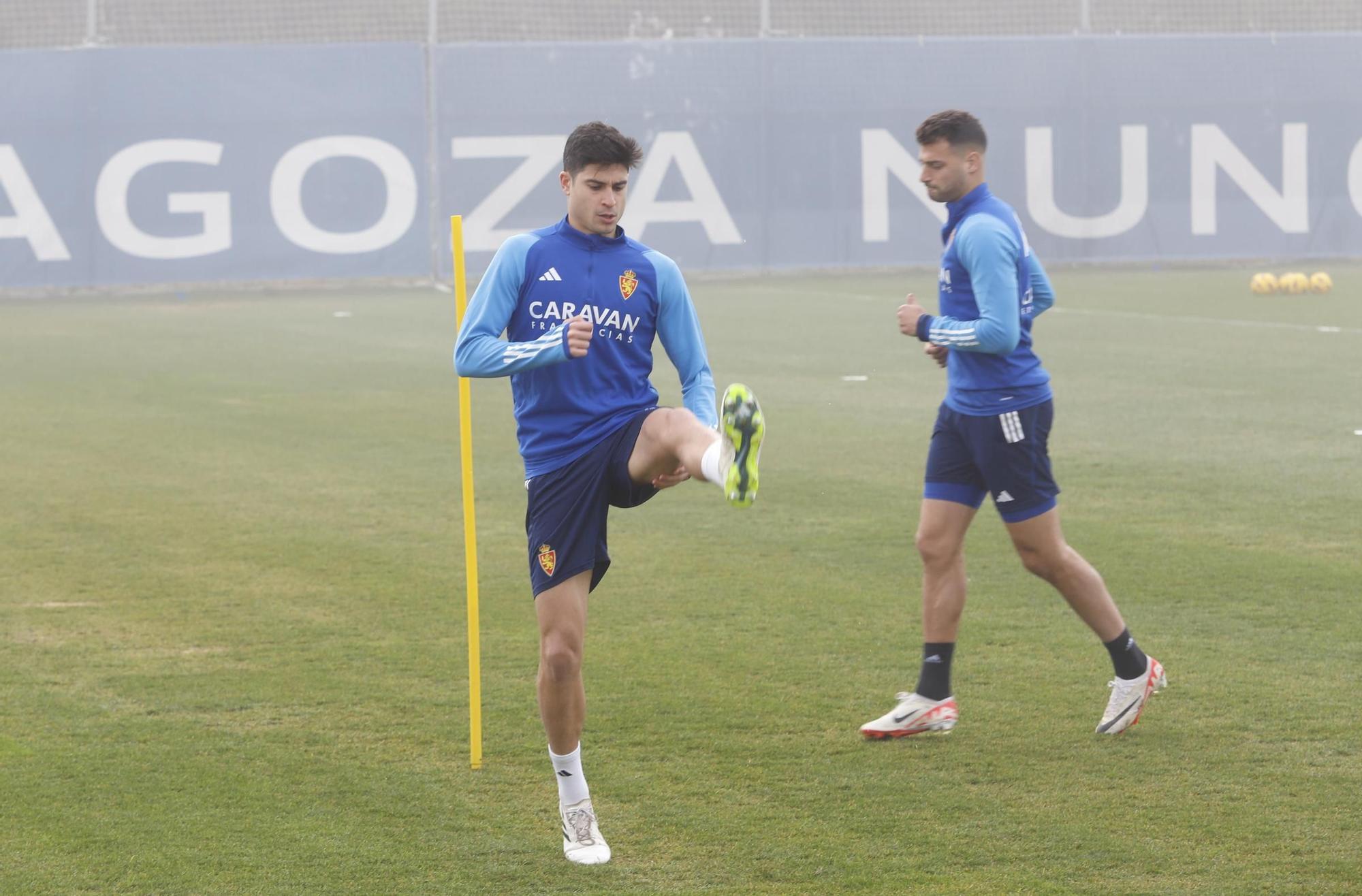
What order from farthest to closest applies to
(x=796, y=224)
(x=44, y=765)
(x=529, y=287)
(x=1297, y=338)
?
1. (x=796, y=224)
2. (x=1297, y=338)
3. (x=44, y=765)
4. (x=529, y=287)

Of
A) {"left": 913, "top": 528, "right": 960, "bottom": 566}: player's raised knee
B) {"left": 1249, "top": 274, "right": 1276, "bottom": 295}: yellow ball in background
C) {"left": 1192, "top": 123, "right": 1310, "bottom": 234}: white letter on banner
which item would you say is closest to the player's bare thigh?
{"left": 913, "top": 528, "right": 960, "bottom": 566}: player's raised knee

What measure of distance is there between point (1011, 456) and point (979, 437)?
13cm

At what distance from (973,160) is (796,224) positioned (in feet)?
73.8

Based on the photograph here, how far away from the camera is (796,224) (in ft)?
93.6

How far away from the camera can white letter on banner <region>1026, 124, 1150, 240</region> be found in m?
28.7

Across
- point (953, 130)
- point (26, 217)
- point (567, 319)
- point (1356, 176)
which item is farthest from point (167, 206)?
point (567, 319)

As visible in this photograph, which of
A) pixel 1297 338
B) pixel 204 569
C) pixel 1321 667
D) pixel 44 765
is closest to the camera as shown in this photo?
pixel 44 765

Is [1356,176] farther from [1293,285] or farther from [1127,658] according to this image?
[1127,658]

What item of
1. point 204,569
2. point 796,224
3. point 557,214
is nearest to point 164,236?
point 557,214

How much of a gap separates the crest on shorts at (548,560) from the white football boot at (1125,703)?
7.07 ft

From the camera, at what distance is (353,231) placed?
2728 centimetres

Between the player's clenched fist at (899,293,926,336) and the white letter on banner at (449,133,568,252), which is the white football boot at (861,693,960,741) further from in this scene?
the white letter on banner at (449,133,568,252)

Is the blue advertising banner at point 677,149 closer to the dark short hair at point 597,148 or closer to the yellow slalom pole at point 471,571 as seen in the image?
the yellow slalom pole at point 471,571

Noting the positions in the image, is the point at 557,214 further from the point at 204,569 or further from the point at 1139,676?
the point at 1139,676
